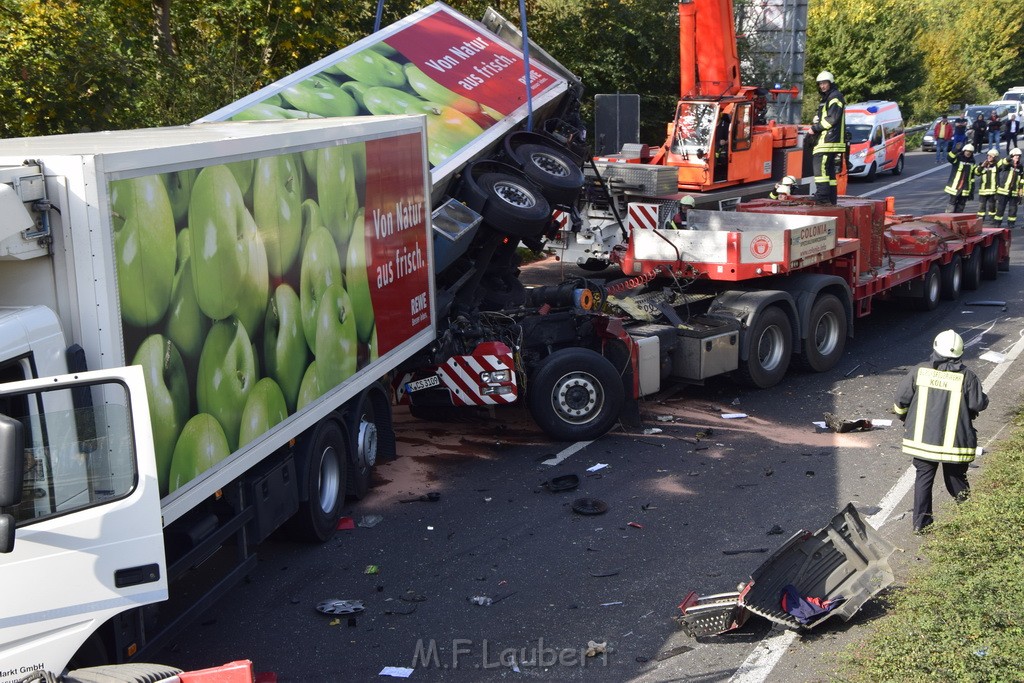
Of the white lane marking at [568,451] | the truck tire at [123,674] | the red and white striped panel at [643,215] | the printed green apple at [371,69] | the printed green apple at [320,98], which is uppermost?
the printed green apple at [371,69]

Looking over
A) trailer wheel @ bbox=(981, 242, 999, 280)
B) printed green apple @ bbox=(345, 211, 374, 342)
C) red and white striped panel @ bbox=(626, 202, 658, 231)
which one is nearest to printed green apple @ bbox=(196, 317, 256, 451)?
printed green apple @ bbox=(345, 211, 374, 342)

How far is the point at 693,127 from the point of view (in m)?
18.3

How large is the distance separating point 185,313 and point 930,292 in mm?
12035

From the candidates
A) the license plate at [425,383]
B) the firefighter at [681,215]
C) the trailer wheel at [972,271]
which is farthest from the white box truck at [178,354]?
the trailer wheel at [972,271]

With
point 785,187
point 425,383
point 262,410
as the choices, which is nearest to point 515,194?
point 425,383

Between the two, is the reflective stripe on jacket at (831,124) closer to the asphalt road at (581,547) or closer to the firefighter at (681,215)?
the firefighter at (681,215)

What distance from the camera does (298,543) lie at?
7973 mm

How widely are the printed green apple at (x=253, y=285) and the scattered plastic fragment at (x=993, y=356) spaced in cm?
924

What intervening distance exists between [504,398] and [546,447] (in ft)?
2.24

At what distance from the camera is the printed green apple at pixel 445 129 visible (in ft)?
35.6

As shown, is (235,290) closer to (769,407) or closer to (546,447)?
(546,447)

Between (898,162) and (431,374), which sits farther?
(898,162)

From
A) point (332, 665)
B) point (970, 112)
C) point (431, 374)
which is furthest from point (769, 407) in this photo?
point (970, 112)

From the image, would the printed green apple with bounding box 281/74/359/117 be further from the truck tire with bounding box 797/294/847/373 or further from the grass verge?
the grass verge
